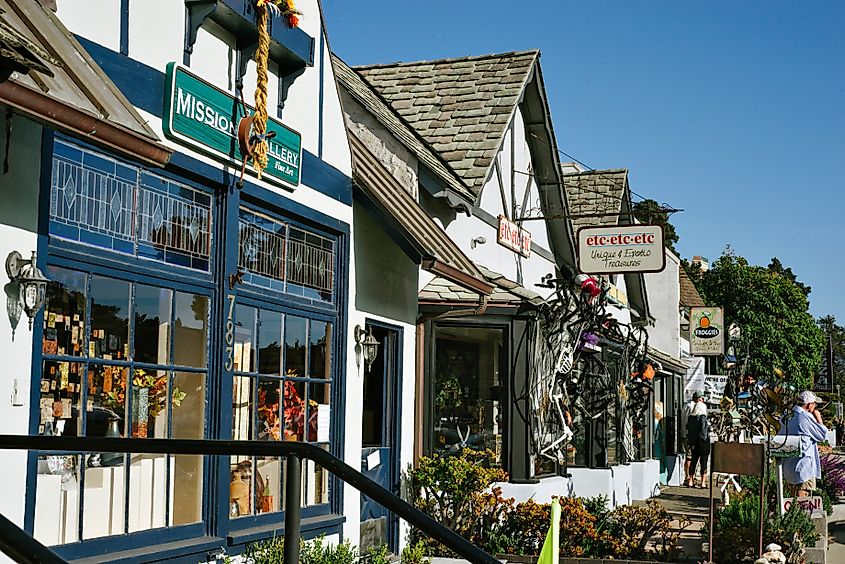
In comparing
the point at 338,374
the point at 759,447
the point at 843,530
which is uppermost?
the point at 338,374

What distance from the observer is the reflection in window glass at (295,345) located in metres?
8.95

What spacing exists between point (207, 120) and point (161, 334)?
149 cm

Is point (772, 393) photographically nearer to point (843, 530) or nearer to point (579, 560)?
point (579, 560)

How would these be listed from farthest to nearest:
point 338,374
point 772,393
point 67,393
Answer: point 772,393
point 338,374
point 67,393

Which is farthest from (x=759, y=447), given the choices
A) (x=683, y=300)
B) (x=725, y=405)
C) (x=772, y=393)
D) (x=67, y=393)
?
(x=683, y=300)

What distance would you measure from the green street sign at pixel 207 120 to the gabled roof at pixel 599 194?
1615 centimetres

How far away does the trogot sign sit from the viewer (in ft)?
57.0

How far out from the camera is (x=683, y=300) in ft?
160

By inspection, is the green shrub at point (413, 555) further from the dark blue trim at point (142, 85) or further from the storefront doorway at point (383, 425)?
the dark blue trim at point (142, 85)

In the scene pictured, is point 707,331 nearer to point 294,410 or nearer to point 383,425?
point 383,425

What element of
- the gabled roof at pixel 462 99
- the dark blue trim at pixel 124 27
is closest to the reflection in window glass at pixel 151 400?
the dark blue trim at pixel 124 27

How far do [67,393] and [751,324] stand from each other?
179 feet

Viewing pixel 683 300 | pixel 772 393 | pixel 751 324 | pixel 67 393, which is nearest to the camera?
pixel 67 393

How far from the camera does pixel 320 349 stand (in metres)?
9.56
